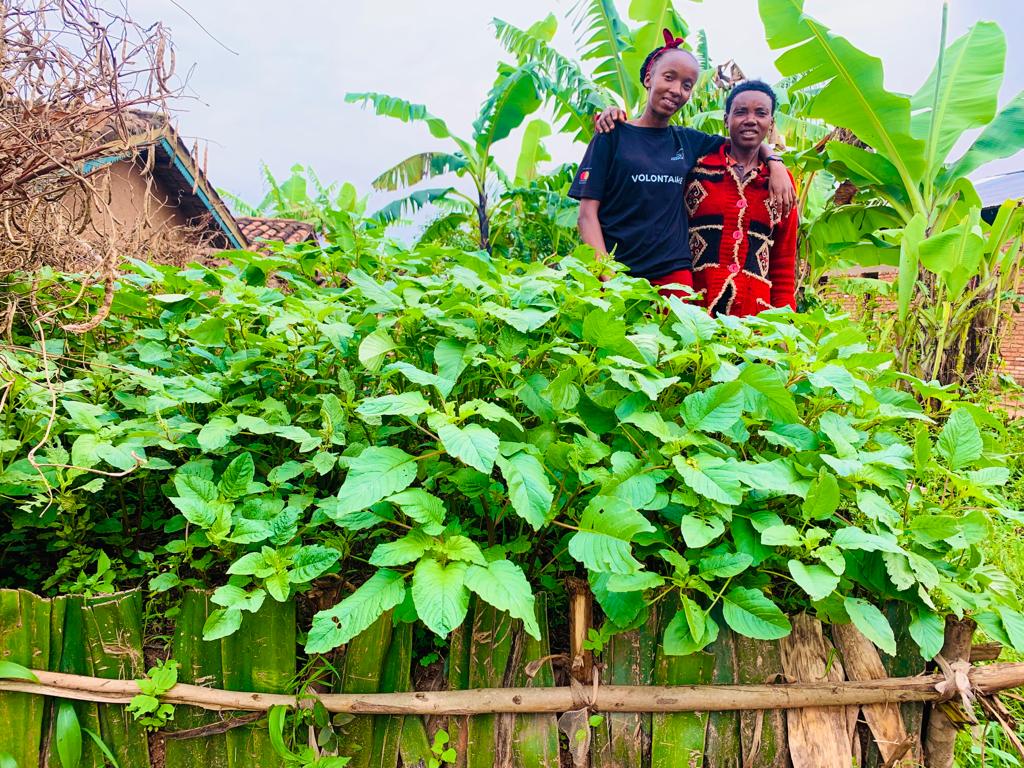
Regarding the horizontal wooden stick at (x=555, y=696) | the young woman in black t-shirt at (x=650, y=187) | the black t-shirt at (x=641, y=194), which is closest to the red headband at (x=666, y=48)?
the young woman in black t-shirt at (x=650, y=187)

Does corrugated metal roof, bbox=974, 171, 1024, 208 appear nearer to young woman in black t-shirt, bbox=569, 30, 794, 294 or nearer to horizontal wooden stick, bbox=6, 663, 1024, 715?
young woman in black t-shirt, bbox=569, 30, 794, 294

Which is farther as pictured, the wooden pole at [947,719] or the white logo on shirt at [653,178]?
the white logo on shirt at [653,178]

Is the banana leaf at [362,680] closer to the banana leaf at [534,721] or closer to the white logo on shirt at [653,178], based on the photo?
the banana leaf at [534,721]

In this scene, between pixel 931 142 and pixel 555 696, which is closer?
pixel 555 696

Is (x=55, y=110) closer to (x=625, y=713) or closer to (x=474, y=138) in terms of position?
(x=625, y=713)

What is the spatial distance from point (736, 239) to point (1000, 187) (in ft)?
33.7

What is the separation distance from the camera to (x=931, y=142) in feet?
13.5

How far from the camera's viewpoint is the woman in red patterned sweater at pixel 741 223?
2.61 metres

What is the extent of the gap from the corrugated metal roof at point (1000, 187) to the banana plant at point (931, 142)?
5872 mm

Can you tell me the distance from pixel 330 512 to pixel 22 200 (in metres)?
1.03

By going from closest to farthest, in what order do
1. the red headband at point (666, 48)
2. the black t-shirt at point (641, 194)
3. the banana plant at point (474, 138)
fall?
the black t-shirt at point (641, 194) → the red headband at point (666, 48) → the banana plant at point (474, 138)

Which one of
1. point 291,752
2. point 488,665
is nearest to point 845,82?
point 488,665

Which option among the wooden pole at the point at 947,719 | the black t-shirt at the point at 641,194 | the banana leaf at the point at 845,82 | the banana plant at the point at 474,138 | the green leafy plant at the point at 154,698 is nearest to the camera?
the green leafy plant at the point at 154,698

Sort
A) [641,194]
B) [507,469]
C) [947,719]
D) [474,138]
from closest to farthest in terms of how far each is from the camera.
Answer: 1. [507,469]
2. [947,719]
3. [641,194]
4. [474,138]
